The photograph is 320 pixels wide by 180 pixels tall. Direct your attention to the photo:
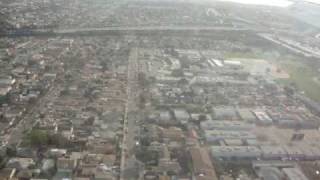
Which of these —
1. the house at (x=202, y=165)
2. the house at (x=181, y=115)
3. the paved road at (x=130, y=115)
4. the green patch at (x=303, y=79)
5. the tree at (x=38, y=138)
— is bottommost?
the green patch at (x=303, y=79)

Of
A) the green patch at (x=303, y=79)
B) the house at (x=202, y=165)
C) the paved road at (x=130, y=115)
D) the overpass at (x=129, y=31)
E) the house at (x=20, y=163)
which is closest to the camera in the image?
the house at (x=20, y=163)

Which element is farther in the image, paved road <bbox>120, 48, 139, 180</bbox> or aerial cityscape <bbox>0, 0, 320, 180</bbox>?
paved road <bbox>120, 48, 139, 180</bbox>

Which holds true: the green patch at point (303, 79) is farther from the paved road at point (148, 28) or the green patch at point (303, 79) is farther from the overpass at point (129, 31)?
the paved road at point (148, 28)

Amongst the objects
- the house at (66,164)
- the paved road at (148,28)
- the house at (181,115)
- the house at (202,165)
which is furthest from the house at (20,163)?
the paved road at (148,28)

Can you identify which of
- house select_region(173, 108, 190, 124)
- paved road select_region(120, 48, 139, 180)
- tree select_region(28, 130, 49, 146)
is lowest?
house select_region(173, 108, 190, 124)

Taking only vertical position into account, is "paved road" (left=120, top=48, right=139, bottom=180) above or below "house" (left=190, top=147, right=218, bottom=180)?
above

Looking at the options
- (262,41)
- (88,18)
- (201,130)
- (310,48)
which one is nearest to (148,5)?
(88,18)

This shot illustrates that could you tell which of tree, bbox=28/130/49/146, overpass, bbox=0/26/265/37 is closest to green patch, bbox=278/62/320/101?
overpass, bbox=0/26/265/37

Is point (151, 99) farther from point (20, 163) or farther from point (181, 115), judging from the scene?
point (20, 163)

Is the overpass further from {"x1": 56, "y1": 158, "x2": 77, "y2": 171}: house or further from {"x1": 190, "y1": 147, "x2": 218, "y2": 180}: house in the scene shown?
{"x1": 190, "y1": 147, "x2": 218, "y2": 180}: house
